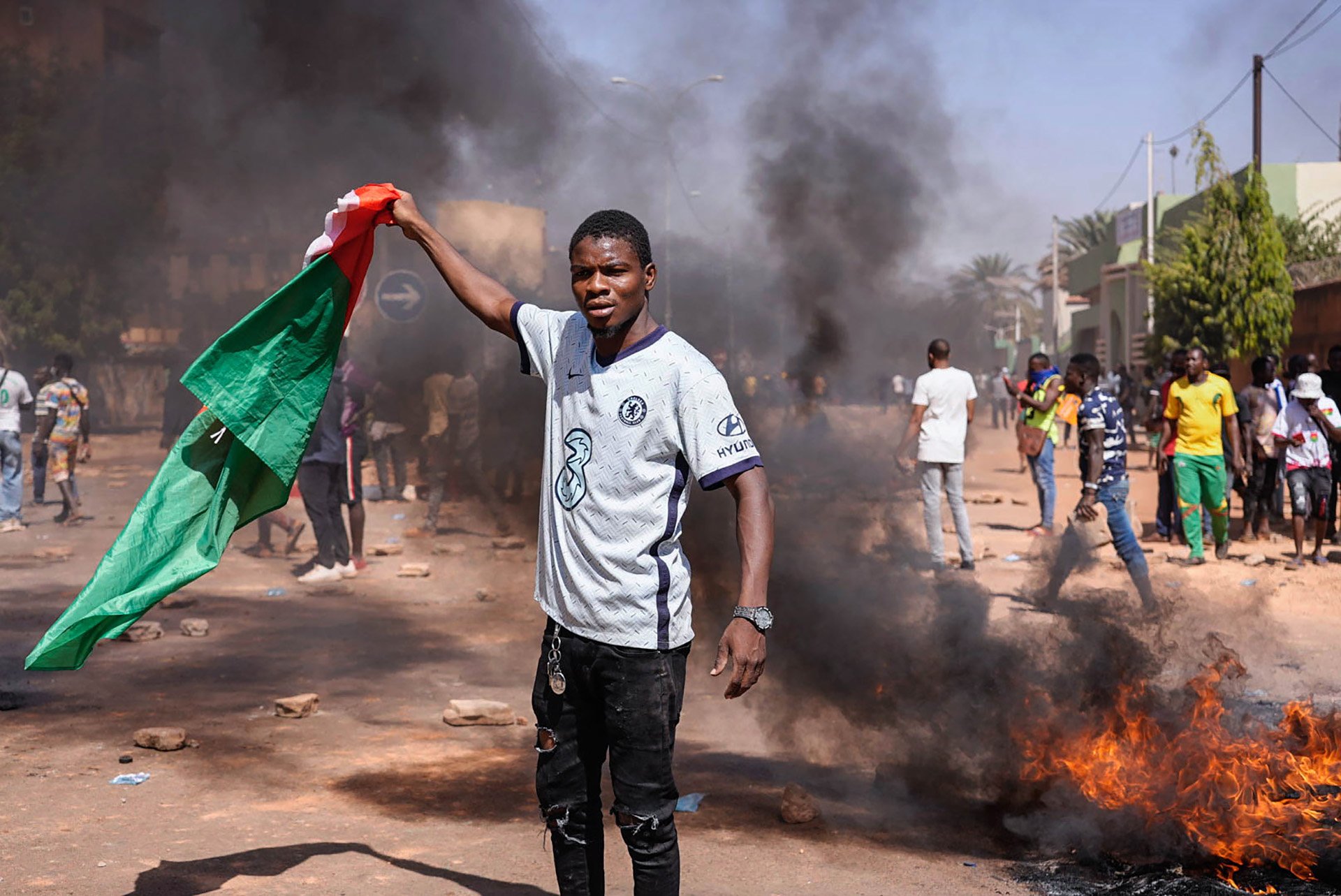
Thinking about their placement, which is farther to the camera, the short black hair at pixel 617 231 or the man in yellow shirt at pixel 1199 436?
the man in yellow shirt at pixel 1199 436

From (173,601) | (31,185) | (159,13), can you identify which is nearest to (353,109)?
(159,13)

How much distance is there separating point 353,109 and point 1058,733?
32.7ft

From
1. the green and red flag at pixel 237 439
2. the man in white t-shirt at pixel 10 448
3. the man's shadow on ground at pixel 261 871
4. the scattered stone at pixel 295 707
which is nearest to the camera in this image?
the green and red flag at pixel 237 439

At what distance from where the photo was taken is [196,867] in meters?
3.33

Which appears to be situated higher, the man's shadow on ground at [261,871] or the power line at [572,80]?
the power line at [572,80]

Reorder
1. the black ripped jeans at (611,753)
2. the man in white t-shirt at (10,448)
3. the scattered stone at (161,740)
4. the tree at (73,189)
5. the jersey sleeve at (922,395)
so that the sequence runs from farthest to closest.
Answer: the tree at (73,189)
the man in white t-shirt at (10,448)
the jersey sleeve at (922,395)
the scattered stone at (161,740)
the black ripped jeans at (611,753)

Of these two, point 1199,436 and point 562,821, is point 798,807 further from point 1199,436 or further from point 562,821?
point 1199,436

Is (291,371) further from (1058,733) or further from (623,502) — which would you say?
(1058,733)

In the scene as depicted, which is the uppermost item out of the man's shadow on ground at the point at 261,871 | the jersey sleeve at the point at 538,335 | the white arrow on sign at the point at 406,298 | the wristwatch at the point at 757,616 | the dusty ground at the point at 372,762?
the white arrow on sign at the point at 406,298

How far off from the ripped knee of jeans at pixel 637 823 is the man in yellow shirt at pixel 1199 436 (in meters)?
7.21

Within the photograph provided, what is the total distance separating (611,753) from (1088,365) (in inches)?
264

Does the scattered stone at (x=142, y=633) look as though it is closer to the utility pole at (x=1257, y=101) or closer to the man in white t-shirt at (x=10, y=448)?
the man in white t-shirt at (x=10, y=448)

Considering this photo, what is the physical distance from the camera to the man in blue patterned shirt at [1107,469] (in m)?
6.97

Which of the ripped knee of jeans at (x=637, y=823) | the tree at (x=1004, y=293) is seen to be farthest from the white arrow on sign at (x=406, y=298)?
the tree at (x=1004, y=293)
